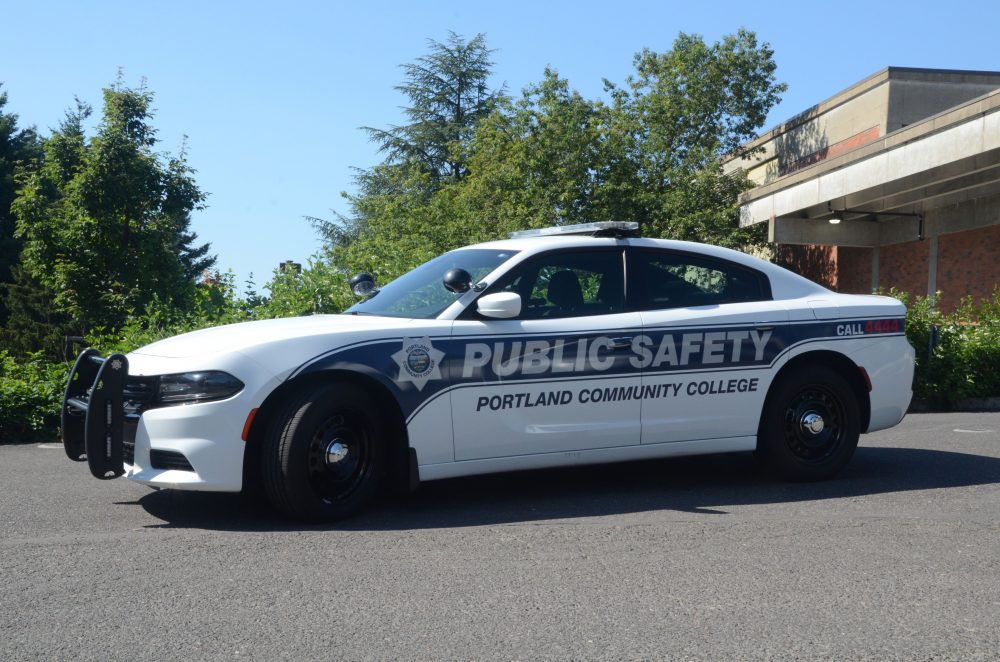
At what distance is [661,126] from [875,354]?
29678mm

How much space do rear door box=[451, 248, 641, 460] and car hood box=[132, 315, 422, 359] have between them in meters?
0.50

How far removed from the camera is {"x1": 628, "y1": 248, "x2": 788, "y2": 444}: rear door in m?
6.43

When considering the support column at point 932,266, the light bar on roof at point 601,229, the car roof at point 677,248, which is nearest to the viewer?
the car roof at point 677,248

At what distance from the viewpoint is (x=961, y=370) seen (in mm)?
12203

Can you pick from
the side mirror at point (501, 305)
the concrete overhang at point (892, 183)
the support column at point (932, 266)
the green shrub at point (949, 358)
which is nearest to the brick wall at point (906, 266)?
the support column at point (932, 266)

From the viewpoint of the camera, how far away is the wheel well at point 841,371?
689cm

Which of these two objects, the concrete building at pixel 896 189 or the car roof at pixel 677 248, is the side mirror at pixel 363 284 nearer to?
the car roof at pixel 677 248

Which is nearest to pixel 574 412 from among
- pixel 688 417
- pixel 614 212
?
pixel 688 417

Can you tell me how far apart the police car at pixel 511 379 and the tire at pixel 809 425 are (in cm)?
1

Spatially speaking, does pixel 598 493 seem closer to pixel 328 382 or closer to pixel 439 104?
pixel 328 382

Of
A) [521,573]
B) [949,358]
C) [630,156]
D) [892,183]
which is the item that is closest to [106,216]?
[630,156]

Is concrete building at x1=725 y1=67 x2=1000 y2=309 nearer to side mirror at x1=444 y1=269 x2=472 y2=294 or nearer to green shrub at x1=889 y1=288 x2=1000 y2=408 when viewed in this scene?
green shrub at x1=889 y1=288 x2=1000 y2=408

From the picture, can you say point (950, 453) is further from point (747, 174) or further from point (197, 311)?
point (747, 174)

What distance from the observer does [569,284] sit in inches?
254
